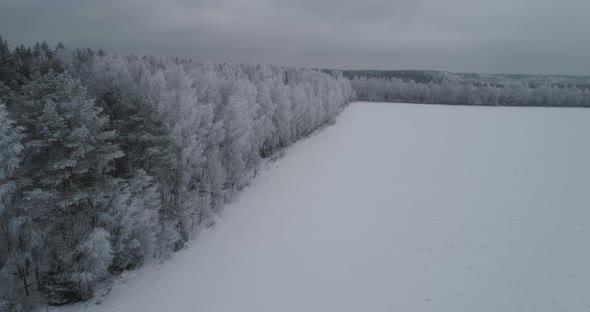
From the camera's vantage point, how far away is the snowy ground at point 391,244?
17.8 metres

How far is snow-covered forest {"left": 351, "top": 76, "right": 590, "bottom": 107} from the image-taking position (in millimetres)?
131500

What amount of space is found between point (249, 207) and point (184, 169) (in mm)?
6976

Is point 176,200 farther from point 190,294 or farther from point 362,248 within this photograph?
point 362,248

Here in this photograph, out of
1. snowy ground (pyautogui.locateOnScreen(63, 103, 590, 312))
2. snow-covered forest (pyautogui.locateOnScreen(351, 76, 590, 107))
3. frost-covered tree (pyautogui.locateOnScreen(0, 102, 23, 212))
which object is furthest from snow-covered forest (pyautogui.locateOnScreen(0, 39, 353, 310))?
snow-covered forest (pyautogui.locateOnScreen(351, 76, 590, 107))

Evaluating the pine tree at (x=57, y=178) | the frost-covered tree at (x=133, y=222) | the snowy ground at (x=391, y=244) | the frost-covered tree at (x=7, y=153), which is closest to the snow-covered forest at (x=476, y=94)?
the snowy ground at (x=391, y=244)

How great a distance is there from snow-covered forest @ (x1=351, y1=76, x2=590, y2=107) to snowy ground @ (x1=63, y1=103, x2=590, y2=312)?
107 meters

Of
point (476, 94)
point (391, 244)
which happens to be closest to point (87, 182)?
point (391, 244)

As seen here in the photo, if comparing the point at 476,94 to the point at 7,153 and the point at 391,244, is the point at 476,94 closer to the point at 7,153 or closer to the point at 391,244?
the point at 391,244

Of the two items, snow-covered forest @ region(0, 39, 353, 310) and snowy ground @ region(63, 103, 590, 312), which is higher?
snow-covered forest @ region(0, 39, 353, 310)

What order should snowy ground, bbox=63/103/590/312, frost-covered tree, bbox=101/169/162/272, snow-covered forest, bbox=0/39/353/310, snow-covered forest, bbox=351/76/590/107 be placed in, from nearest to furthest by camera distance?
snow-covered forest, bbox=0/39/353/310 < snowy ground, bbox=63/103/590/312 < frost-covered tree, bbox=101/169/162/272 < snow-covered forest, bbox=351/76/590/107

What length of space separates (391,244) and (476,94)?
141 metres

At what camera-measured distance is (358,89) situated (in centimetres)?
16238

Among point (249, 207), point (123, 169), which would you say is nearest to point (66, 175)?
point (123, 169)

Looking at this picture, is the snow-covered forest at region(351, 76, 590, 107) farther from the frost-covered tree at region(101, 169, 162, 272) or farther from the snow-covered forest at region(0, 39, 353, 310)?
the frost-covered tree at region(101, 169, 162, 272)
